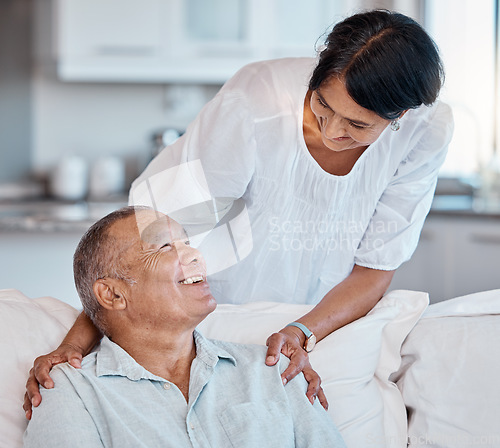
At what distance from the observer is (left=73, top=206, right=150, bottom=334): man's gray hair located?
129 centimetres

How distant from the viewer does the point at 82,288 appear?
132 cm

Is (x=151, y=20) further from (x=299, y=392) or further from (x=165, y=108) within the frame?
(x=299, y=392)

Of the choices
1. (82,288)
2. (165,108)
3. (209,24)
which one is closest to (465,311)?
(82,288)

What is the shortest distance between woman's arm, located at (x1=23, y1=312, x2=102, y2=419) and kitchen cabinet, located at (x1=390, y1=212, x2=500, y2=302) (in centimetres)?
182

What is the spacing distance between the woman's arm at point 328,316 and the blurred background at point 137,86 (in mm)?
1340

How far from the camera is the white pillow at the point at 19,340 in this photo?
127cm

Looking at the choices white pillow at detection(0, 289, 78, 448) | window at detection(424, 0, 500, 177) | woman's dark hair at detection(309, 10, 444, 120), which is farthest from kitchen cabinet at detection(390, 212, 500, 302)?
white pillow at detection(0, 289, 78, 448)

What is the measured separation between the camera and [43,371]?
1.22 meters

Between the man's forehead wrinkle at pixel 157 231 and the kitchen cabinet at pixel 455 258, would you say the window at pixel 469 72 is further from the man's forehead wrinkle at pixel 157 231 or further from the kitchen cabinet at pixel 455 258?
the man's forehead wrinkle at pixel 157 231

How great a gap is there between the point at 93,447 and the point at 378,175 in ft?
2.76

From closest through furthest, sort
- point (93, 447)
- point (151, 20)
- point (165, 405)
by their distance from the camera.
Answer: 1. point (93, 447)
2. point (165, 405)
3. point (151, 20)

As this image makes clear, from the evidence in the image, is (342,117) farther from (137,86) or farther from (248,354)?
(137,86)

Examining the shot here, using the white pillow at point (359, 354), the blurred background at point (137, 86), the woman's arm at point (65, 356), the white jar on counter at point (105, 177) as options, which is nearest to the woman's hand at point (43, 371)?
the woman's arm at point (65, 356)

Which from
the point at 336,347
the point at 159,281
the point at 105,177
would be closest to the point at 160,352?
the point at 159,281
